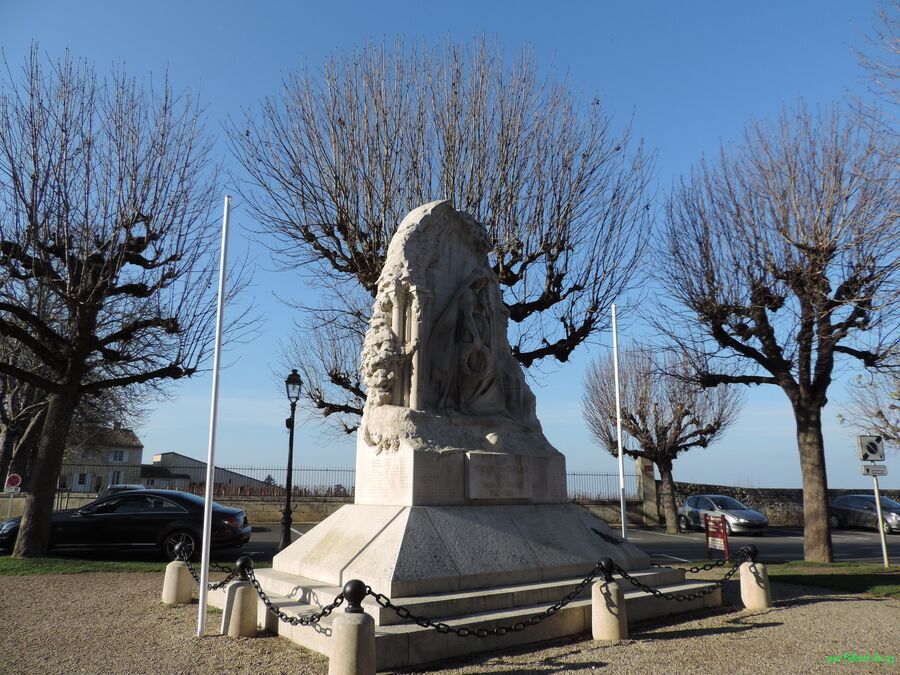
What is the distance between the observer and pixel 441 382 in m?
7.44

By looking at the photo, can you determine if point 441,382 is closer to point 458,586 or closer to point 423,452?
point 423,452

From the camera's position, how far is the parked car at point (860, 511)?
2197 cm

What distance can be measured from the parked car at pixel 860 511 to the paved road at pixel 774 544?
2.17 ft

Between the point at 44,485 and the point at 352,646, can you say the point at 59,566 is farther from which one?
the point at 352,646

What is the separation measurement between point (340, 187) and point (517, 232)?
11.9ft

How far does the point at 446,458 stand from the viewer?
21.2ft

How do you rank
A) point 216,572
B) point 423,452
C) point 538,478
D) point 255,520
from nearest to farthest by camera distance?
point 423,452, point 538,478, point 216,572, point 255,520

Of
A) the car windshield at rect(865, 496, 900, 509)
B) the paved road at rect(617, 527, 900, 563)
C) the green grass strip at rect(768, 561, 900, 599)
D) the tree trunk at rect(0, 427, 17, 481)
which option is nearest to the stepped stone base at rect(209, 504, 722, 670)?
the green grass strip at rect(768, 561, 900, 599)

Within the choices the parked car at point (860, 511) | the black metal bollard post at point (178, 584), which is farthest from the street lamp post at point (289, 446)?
the parked car at point (860, 511)

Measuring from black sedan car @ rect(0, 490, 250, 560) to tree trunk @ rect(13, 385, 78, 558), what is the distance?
533 mm

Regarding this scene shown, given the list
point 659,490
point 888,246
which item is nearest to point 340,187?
point 888,246

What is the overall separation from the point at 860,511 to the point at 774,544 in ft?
31.4

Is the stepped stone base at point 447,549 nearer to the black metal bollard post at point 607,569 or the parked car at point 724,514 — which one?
the black metal bollard post at point 607,569

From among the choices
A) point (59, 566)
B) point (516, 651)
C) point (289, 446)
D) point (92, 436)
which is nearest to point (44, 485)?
point (59, 566)
